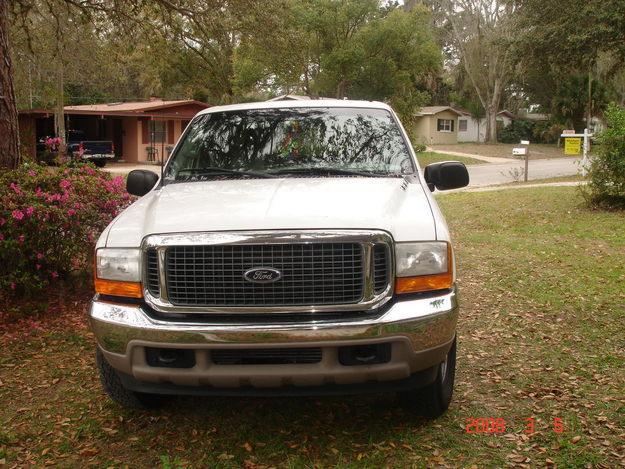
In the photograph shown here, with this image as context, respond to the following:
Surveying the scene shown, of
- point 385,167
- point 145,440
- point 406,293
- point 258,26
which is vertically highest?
point 258,26

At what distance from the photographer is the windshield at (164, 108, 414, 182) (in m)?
4.20

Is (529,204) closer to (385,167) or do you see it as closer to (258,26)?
(258,26)

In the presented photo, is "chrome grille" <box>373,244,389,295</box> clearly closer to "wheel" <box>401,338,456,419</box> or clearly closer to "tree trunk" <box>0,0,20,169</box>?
"wheel" <box>401,338,456,419</box>

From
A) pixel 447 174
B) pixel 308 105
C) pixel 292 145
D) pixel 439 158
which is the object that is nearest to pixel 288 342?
pixel 292 145

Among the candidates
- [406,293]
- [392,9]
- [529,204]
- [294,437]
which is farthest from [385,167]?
[392,9]

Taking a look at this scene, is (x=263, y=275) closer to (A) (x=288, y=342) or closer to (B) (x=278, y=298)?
(B) (x=278, y=298)

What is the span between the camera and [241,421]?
12.1 feet

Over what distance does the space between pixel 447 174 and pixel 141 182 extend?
2105mm

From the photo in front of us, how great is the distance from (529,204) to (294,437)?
10.8 meters

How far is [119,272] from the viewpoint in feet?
10.4

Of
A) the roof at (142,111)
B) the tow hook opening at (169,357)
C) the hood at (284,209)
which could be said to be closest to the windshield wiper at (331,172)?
the hood at (284,209)

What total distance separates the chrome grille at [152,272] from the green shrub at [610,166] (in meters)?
10.2
